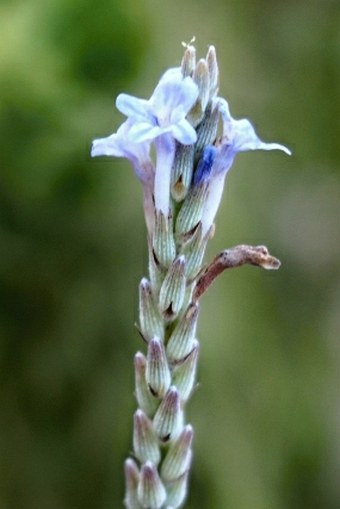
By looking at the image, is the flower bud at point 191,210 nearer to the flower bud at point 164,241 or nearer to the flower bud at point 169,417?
the flower bud at point 164,241

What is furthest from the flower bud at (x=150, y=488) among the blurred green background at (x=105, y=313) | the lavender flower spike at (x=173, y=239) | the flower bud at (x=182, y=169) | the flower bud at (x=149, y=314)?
the blurred green background at (x=105, y=313)

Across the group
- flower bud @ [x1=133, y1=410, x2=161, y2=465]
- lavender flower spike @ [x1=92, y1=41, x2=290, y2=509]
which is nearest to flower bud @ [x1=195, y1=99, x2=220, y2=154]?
lavender flower spike @ [x1=92, y1=41, x2=290, y2=509]

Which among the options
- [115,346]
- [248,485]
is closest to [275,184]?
[115,346]

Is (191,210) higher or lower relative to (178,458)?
higher

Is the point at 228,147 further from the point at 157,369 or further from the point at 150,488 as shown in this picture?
the point at 150,488

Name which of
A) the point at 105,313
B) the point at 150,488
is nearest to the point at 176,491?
the point at 150,488
